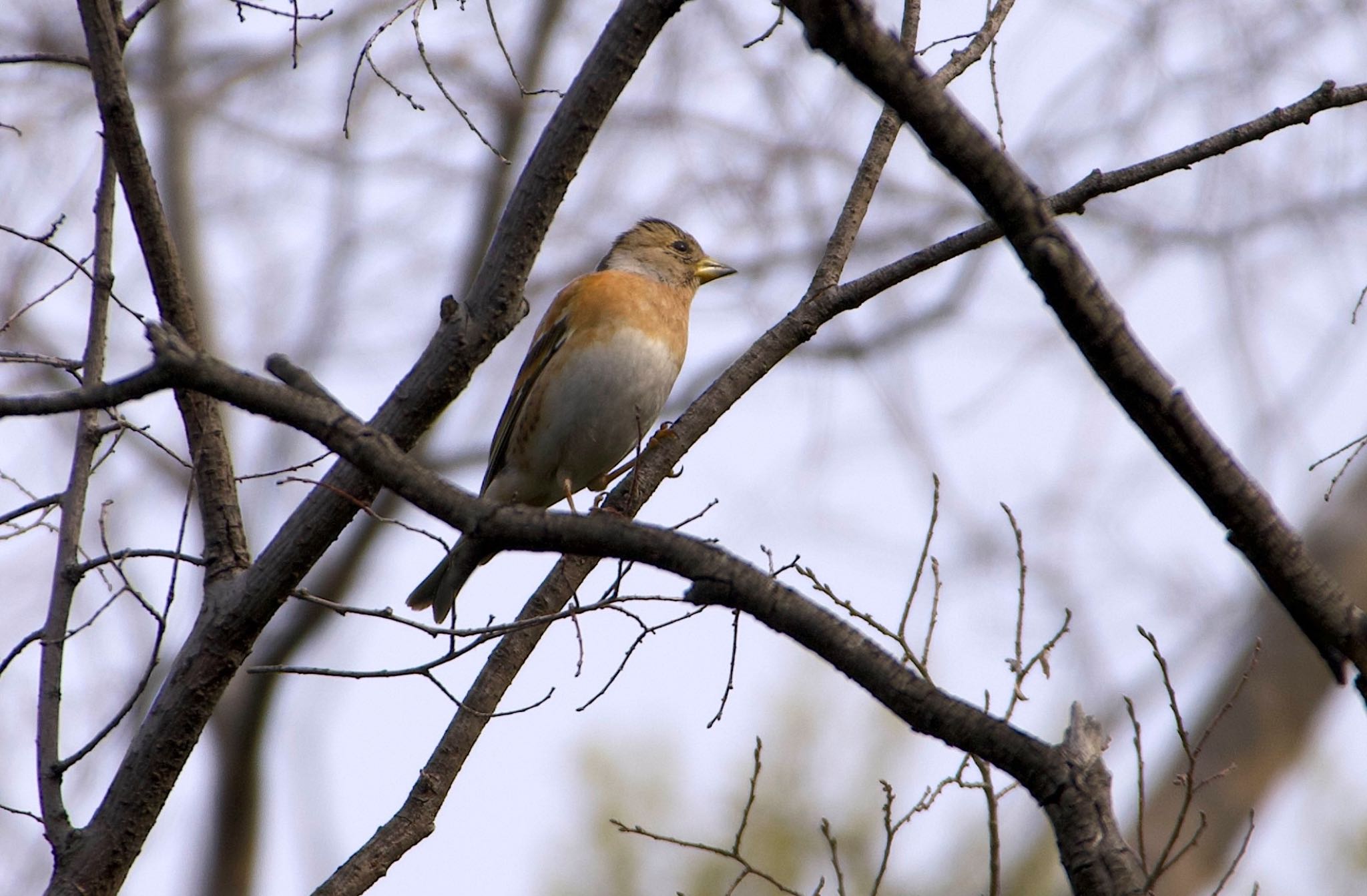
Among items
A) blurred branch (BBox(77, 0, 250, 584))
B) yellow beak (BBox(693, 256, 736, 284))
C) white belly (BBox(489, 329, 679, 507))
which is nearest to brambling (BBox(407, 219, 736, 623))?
white belly (BBox(489, 329, 679, 507))

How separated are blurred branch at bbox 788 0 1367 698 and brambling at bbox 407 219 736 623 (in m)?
3.08

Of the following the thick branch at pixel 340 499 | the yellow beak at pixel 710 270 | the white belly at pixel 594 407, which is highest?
the yellow beak at pixel 710 270

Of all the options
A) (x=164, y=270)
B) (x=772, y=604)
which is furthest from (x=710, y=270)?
(x=772, y=604)

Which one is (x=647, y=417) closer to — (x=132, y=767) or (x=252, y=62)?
(x=132, y=767)

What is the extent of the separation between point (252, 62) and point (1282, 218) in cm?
785

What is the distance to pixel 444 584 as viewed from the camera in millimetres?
5176

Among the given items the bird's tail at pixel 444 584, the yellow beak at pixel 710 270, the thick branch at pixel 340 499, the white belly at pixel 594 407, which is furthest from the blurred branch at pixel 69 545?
the yellow beak at pixel 710 270

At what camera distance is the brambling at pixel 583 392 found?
5504 millimetres

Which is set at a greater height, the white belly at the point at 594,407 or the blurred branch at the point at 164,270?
the white belly at the point at 594,407

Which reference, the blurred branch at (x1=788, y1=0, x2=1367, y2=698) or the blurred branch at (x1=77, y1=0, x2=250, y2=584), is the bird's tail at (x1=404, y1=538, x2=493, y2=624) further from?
the blurred branch at (x1=788, y1=0, x2=1367, y2=698)

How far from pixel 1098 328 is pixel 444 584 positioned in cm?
341

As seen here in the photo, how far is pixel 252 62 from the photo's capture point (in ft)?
35.1

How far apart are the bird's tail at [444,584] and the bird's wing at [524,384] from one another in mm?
549

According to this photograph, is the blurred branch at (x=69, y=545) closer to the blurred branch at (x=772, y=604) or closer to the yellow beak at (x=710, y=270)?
the blurred branch at (x=772, y=604)
